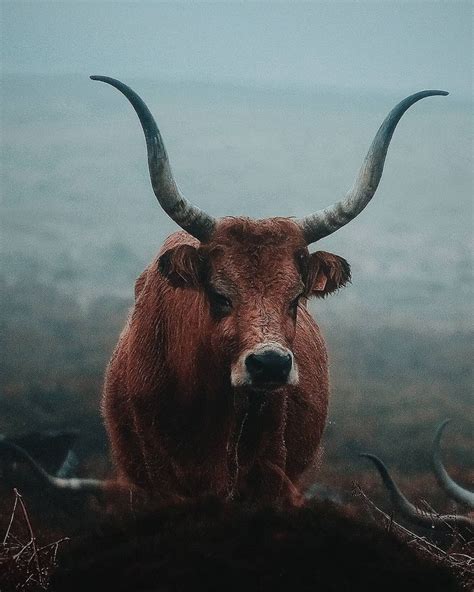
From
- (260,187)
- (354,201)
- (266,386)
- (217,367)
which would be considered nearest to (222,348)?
(217,367)

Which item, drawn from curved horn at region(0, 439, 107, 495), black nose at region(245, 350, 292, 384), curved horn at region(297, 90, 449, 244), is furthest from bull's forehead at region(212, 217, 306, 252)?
curved horn at region(0, 439, 107, 495)

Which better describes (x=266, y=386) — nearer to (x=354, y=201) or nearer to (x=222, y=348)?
(x=222, y=348)

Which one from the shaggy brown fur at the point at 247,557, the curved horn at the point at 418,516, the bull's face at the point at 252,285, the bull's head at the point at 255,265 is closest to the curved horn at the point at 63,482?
the curved horn at the point at 418,516

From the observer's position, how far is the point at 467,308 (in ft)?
73.5

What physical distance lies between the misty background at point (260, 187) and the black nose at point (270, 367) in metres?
5.40

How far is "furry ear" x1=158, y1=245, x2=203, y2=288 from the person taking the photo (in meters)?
5.65

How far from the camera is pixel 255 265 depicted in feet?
18.2

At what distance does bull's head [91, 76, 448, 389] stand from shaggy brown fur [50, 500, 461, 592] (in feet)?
4.73

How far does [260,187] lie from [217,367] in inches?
791

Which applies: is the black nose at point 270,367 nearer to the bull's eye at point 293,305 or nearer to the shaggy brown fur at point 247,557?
the bull's eye at point 293,305

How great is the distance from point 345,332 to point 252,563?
15.5 meters

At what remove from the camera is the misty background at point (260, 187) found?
48.3 ft

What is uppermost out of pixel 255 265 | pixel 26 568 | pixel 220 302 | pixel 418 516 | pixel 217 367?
pixel 255 265

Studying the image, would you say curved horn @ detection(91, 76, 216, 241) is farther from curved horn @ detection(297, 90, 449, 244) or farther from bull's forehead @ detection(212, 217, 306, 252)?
curved horn @ detection(297, 90, 449, 244)
